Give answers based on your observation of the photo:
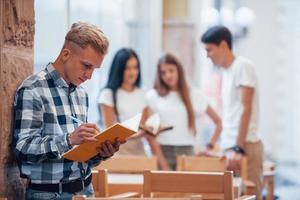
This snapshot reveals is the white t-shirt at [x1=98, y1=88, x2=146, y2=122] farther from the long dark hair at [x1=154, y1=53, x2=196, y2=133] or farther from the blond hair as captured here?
the blond hair

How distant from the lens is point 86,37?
2260 mm

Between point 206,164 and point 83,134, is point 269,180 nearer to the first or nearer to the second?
point 206,164

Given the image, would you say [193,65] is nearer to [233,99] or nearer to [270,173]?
[270,173]

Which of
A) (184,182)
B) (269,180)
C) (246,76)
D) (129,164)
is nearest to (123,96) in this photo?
(129,164)

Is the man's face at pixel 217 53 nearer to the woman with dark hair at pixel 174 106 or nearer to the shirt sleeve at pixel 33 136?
the woman with dark hair at pixel 174 106

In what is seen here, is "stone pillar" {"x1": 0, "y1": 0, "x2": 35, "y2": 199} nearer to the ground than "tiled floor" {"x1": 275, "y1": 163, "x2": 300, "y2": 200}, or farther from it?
farther from it

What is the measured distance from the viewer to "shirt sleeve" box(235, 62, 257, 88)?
3.96 m

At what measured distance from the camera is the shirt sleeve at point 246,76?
3.96 metres

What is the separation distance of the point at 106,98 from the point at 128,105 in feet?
0.59

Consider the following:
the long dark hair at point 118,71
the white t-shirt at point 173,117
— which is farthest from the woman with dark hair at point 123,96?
the white t-shirt at point 173,117

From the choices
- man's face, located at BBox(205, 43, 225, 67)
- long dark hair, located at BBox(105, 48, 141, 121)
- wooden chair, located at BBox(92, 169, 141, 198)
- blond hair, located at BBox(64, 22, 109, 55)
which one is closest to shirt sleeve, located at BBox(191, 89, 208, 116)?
long dark hair, located at BBox(105, 48, 141, 121)

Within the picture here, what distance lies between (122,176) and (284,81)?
661cm

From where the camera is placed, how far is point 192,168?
398 cm

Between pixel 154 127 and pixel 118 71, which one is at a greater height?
pixel 118 71
